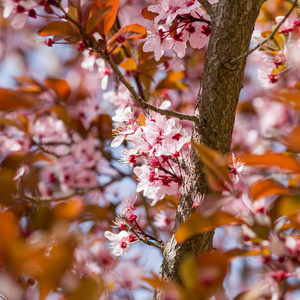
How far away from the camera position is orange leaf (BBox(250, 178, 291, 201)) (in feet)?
2.33

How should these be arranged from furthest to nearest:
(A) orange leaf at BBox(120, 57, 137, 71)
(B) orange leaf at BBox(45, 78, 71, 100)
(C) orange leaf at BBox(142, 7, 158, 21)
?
1. (B) orange leaf at BBox(45, 78, 71, 100)
2. (A) orange leaf at BBox(120, 57, 137, 71)
3. (C) orange leaf at BBox(142, 7, 158, 21)

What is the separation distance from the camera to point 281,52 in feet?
4.50

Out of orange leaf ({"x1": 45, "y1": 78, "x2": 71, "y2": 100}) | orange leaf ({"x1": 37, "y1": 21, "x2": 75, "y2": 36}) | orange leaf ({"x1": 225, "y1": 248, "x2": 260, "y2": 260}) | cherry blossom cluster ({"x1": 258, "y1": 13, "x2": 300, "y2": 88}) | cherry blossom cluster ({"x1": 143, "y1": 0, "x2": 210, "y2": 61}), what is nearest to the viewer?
orange leaf ({"x1": 225, "y1": 248, "x2": 260, "y2": 260})

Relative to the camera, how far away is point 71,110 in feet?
7.30

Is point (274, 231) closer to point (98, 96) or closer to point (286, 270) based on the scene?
point (286, 270)

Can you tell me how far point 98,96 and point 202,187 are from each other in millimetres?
1517

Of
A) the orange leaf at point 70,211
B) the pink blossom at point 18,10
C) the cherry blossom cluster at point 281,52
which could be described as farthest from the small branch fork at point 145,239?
the cherry blossom cluster at point 281,52

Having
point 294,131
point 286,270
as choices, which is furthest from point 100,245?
point 294,131

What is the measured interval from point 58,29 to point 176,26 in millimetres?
348

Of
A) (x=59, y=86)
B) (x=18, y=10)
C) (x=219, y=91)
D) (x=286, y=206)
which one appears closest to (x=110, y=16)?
(x=18, y=10)

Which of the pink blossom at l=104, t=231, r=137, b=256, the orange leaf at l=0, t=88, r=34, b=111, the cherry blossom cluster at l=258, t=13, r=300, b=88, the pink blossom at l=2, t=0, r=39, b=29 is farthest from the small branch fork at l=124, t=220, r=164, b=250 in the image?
the cherry blossom cluster at l=258, t=13, r=300, b=88

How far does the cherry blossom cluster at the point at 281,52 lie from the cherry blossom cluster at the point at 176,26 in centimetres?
36

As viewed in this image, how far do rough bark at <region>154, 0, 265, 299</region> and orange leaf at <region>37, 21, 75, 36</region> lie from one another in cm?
38

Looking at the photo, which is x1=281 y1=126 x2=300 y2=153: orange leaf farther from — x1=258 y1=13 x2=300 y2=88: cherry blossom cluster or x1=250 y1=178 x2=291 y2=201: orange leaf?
x1=258 y1=13 x2=300 y2=88: cherry blossom cluster
